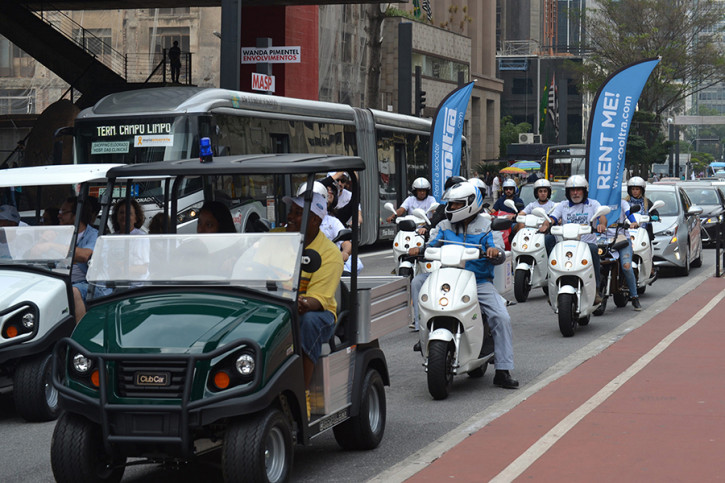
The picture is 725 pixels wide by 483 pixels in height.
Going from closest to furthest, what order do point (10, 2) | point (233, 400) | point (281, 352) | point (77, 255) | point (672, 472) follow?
point (233, 400)
point (281, 352)
point (672, 472)
point (77, 255)
point (10, 2)

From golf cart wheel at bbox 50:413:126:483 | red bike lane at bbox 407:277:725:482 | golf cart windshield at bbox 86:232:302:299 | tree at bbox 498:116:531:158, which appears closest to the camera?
golf cart wheel at bbox 50:413:126:483

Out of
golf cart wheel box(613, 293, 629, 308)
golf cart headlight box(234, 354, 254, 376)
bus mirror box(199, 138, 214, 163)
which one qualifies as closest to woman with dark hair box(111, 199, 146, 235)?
bus mirror box(199, 138, 214, 163)

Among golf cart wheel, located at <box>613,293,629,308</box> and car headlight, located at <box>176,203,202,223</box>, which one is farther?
golf cart wheel, located at <box>613,293,629,308</box>

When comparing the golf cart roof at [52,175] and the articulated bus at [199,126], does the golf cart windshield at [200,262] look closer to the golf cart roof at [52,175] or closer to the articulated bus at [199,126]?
the golf cart roof at [52,175]

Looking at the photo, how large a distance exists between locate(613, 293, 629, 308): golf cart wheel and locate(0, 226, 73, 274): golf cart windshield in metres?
8.23

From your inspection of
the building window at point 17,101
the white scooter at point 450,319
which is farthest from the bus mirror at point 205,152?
the building window at point 17,101

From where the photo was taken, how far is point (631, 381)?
30.7 ft

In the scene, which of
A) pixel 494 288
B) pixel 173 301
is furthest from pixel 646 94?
pixel 173 301

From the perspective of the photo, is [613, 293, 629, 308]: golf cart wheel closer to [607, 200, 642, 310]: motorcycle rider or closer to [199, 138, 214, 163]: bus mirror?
[607, 200, 642, 310]: motorcycle rider

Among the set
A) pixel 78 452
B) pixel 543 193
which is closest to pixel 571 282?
pixel 543 193

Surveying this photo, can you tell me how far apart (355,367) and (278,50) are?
1794cm

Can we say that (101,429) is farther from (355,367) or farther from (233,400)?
(355,367)

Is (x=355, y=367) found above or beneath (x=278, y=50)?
beneath

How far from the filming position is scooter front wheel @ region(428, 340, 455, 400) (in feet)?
28.6
